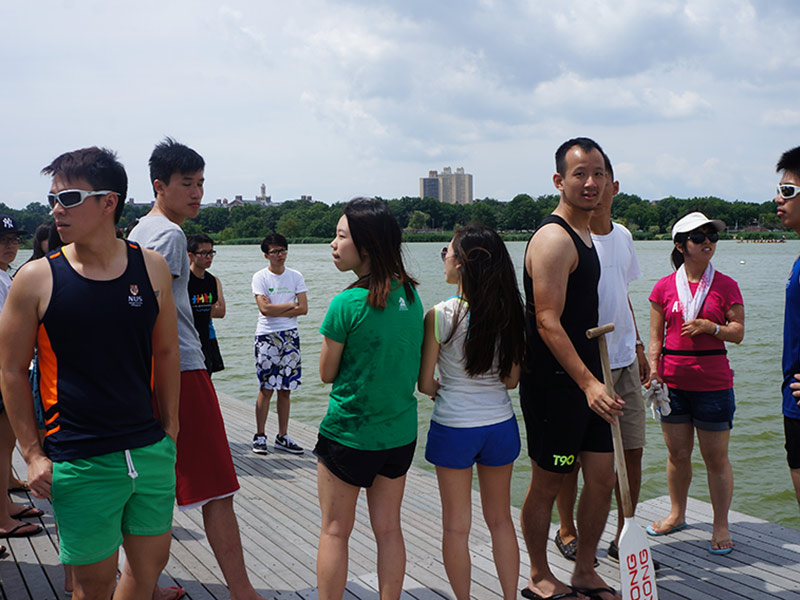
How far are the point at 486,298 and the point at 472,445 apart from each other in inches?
24.6

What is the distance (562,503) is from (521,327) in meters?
1.31

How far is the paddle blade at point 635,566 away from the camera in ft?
8.87

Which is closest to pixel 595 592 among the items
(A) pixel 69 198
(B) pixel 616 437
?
(B) pixel 616 437

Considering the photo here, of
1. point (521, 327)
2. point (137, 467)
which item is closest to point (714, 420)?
point (521, 327)

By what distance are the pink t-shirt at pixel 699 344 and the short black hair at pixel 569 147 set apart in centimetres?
115

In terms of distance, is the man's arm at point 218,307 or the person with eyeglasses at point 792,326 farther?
the man's arm at point 218,307

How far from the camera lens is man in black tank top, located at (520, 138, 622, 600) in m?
2.89

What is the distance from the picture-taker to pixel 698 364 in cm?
380

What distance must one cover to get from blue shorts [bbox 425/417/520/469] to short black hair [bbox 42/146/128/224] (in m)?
1.57

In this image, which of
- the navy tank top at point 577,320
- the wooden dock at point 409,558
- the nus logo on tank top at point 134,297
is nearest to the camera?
the nus logo on tank top at point 134,297

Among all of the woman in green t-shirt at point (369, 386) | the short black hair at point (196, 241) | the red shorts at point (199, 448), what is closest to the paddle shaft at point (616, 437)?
the woman in green t-shirt at point (369, 386)

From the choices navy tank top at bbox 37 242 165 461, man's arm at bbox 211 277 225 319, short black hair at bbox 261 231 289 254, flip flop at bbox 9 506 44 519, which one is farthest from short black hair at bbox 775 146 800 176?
flip flop at bbox 9 506 44 519

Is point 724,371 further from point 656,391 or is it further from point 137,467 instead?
point 137,467

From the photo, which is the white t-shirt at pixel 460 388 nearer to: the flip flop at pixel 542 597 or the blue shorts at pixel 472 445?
the blue shorts at pixel 472 445
